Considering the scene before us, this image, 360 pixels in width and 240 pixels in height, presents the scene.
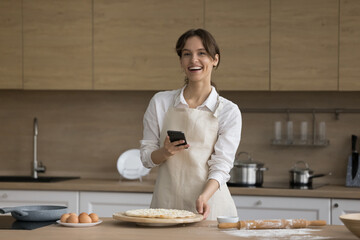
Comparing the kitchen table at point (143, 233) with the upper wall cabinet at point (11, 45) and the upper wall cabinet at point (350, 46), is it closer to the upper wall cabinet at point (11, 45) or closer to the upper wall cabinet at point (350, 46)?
the upper wall cabinet at point (350, 46)

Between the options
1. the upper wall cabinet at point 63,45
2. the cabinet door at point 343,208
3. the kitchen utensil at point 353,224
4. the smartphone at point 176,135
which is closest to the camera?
the kitchen utensil at point 353,224

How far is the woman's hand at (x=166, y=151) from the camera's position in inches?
96.8

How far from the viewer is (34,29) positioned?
4.40 metres

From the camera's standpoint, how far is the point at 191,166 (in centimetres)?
271

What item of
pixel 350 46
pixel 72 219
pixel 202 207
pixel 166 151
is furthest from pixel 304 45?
pixel 72 219

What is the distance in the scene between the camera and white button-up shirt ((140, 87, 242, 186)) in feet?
8.58

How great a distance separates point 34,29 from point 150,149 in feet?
6.86

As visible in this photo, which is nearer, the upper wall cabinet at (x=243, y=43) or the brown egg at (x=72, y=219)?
the brown egg at (x=72, y=219)

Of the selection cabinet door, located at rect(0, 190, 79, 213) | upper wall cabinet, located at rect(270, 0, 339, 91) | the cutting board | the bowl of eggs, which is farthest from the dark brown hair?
cabinet door, located at rect(0, 190, 79, 213)

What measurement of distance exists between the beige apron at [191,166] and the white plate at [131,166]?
166 centimetres

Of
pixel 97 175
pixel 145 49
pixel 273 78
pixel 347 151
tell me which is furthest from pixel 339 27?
pixel 97 175

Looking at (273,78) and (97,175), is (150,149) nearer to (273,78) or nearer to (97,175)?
(273,78)

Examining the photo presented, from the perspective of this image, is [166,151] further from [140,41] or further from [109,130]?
[109,130]

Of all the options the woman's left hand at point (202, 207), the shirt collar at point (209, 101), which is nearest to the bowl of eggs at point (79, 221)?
the woman's left hand at point (202, 207)
